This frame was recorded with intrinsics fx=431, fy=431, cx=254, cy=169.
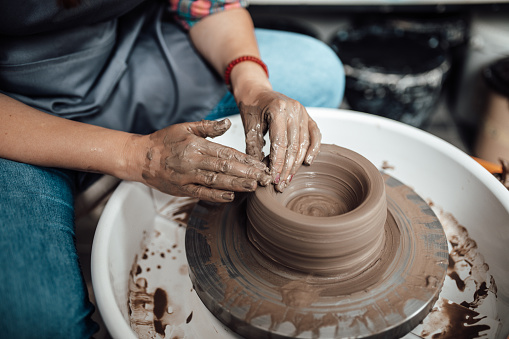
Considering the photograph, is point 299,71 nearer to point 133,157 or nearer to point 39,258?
point 133,157

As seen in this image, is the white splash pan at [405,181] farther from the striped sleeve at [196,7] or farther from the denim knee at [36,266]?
the striped sleeve at [196,7]

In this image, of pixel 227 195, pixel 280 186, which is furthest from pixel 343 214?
pixel 227 195

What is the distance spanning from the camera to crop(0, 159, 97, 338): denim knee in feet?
3.07

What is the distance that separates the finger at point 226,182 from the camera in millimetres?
1048

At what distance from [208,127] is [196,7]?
0.70 m

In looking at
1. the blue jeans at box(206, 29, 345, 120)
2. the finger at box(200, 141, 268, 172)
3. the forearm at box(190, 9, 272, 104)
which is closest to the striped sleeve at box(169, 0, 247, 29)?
the forearm at box(190, 9, 272, 104)

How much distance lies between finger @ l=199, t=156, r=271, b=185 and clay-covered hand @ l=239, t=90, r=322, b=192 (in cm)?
6

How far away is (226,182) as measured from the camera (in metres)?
1.05

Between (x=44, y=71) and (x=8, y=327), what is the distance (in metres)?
0.75

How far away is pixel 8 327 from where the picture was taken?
92cm

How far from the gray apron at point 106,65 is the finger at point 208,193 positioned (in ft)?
1.69

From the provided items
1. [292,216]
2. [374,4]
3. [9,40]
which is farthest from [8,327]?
[374,4]

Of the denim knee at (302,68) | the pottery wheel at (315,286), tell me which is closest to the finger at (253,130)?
the pottery wheel at (315,286)

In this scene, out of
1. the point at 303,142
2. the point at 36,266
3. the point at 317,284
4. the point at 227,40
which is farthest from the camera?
the point at 227,40
